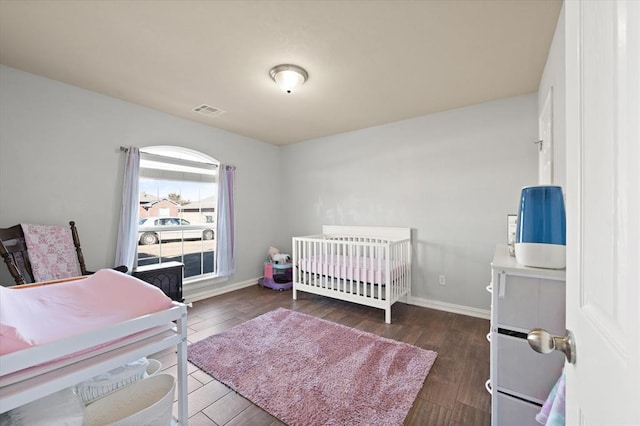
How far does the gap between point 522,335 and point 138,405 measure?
1.72 meters

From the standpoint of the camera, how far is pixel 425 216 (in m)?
3.19

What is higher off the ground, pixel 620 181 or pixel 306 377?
pixel 620 181

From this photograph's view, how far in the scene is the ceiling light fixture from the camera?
2.09 meters

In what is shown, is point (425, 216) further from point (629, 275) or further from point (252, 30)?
point (629, 275)

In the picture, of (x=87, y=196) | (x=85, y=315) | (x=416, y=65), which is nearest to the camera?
(x=85, y=315)

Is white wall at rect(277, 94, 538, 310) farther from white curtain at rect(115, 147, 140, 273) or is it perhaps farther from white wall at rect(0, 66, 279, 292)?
white curtain at rect(115, 147, 140, 273)

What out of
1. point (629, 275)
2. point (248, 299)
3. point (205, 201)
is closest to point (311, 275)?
point (248, 299)

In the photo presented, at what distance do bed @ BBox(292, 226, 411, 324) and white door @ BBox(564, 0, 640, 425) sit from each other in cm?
226

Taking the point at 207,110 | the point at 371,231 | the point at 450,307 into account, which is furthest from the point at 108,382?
the point at 450,307

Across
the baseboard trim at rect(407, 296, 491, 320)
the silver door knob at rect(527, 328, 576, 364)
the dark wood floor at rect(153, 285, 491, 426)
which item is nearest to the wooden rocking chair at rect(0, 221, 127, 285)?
the dark wood floor at rect(153, 285, 491, 426)

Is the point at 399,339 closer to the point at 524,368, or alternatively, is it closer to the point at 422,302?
the point at 422,302

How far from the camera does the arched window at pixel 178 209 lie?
123 inches

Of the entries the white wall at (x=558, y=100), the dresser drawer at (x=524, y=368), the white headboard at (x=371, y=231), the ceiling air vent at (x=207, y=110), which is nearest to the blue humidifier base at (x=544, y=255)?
the dresser drawer at (x=524, y=368)

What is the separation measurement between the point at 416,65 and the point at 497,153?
1.41 m
